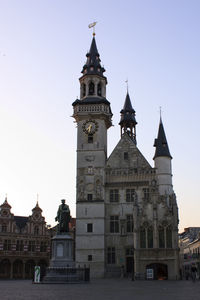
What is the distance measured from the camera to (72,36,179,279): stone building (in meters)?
43.6

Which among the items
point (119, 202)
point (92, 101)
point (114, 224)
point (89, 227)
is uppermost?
point (92, 101)

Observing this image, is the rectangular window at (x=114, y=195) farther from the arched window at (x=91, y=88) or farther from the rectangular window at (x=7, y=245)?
the rectangular window at (x=7, y=245)

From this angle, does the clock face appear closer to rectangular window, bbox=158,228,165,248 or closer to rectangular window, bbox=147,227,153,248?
rectangular window, bbox=147,227,153,248

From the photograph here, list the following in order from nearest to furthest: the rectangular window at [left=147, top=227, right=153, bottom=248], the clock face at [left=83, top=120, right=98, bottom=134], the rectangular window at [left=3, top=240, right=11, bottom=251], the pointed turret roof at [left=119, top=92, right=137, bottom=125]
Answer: the rectangular window at [left=147, top=227, right=153, bottom=248]
the clock face at [left=83, top=120, right=98, bottom=134]
the rectangular window at [left=3, top=240, right=11, bottom=251]
the pointed turret roof at [left=119, top=92, right=137, bottom=125]

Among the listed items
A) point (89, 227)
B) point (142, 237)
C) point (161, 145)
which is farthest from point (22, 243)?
point (161, 145)

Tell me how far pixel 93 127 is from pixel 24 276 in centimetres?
2581

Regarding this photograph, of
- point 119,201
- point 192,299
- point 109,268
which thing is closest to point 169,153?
point 119,201

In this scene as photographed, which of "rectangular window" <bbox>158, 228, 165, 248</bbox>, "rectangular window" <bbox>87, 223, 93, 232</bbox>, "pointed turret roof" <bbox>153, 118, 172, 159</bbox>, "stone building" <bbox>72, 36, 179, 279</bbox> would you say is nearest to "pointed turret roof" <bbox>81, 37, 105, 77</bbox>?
"stone building" <bbox>72, 36, 179, 279</bbox>

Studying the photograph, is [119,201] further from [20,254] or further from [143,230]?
[20,254]

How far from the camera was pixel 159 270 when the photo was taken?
144ft

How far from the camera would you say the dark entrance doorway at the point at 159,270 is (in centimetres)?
4312

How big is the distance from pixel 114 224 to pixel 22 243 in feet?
62.9

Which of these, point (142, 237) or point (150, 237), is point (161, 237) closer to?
point (150, 237)

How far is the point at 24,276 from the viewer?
59125mm
